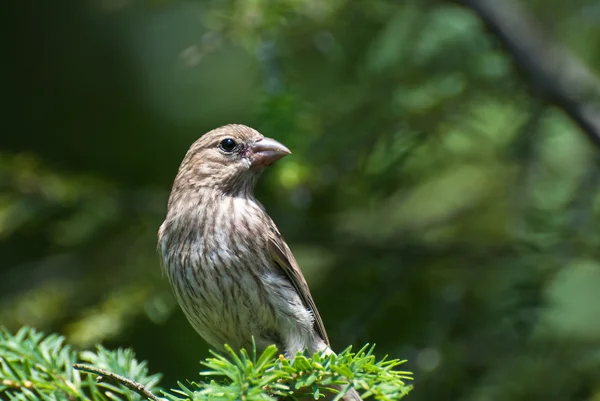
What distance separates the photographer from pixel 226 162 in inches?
183

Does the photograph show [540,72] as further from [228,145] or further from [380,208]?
[228,145]

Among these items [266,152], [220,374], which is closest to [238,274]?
[266,152]

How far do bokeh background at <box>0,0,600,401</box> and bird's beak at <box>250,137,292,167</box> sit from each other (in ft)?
0.32

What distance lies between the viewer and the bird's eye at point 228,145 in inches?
183

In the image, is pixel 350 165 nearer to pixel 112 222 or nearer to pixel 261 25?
pixel 261 25

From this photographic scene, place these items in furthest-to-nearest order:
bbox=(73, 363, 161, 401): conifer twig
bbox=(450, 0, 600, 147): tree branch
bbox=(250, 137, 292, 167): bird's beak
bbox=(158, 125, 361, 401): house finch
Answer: bbox=(450, 0, 600, 147): tree branch
bbox=(250, 137, 292, 167): bird's beak
bbox=(158, 125, 361, 401): house finch
bbox=(73, 363, 161, 401): conifer twig

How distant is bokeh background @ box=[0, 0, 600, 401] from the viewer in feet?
14.1

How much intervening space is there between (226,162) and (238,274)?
0.78 metres

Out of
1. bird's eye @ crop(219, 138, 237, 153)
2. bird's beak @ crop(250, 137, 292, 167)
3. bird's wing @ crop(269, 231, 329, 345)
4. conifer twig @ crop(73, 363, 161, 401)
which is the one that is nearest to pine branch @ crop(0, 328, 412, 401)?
conifer twig @ crop(73, 363, 161, 401)

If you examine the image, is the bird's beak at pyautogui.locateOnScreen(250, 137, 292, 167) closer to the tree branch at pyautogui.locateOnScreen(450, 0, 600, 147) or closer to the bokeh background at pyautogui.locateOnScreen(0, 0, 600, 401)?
the bokeh background at pyautogui.locateOnScreen(0, 0, 600, 401)

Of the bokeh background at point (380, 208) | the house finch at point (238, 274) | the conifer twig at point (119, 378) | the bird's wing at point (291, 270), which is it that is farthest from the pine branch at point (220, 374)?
the bird's wing at point (291, 270)

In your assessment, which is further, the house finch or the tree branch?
the tree branch

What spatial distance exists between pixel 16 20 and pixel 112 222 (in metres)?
2.51

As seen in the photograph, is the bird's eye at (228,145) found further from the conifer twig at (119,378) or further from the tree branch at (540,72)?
the conifer twig at (119,378)
